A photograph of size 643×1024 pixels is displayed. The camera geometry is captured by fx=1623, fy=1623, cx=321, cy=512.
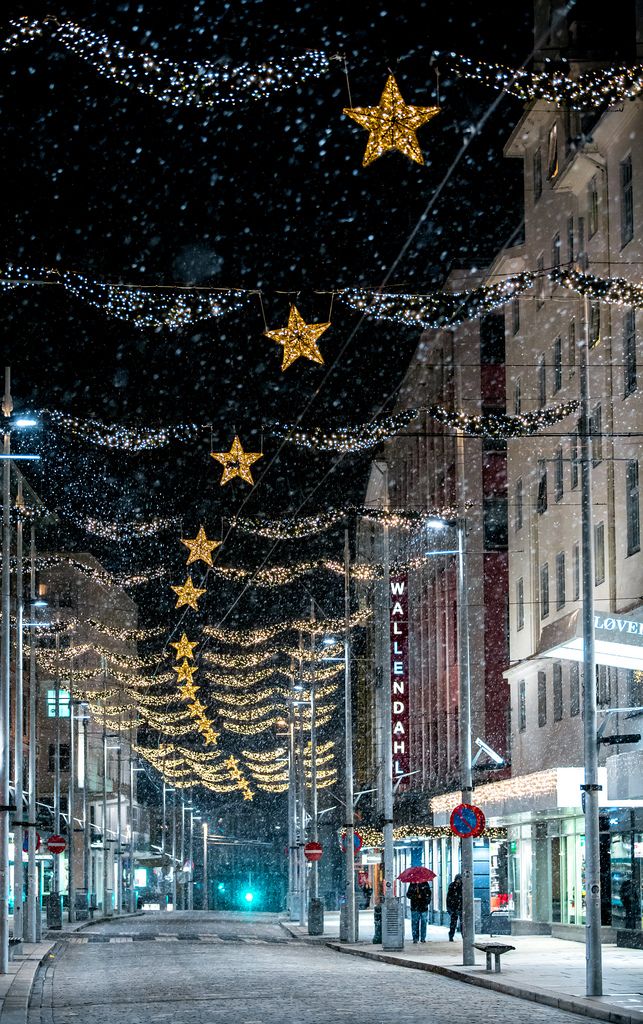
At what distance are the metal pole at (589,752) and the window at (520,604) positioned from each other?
25.7 meters

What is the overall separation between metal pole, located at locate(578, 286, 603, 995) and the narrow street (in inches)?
43.7

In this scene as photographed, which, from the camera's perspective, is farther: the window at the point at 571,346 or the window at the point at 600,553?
the window at the point at 571,346

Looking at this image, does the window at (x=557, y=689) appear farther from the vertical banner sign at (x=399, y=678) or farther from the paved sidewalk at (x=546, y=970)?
the vertical banner sign at (x=399, y=678)

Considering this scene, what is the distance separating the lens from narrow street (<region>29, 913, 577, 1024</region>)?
2038 centimetres

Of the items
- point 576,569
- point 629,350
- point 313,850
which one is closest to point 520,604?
point 576,569

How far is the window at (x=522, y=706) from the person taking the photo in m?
49.3

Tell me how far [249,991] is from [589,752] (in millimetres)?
6902

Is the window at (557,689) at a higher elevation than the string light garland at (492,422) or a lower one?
lower

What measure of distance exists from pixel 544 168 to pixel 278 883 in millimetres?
107367

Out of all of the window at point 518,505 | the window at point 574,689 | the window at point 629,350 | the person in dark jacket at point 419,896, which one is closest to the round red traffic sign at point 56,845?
the person in dark jacket at point 419,896

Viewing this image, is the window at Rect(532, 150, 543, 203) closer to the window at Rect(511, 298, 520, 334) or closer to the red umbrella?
the window at Rect(511, 298, 520, 334)

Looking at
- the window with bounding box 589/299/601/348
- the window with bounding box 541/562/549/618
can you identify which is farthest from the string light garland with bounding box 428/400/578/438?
the window with bounding box 541/562/549/618

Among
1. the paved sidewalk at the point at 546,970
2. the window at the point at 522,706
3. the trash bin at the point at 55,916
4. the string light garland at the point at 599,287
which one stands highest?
the string light garland at the point at 599,287

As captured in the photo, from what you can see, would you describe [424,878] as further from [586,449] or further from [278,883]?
[278,883]
